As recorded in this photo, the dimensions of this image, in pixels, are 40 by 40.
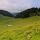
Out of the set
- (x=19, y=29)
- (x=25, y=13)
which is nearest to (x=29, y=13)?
(x=25, y=13)

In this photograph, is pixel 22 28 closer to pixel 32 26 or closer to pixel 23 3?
pixel 32 26

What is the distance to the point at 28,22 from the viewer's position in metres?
0.96

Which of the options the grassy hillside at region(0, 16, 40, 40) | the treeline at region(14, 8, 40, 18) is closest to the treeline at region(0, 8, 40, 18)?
the treeline at region(14, 8, 40, 18)

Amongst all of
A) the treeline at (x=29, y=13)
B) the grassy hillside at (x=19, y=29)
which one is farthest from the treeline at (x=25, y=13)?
the grassy hillside at (x=19, y=29)

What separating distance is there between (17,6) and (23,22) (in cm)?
33

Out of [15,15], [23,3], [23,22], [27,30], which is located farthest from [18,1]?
[27,30]

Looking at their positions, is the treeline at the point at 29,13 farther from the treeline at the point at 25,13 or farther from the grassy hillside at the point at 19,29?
the grassy hillside at the point at 19,29

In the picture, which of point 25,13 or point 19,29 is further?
point 25,13

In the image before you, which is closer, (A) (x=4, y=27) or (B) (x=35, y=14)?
(A) (x=4, y=27)

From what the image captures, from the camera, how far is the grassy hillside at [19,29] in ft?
2.68

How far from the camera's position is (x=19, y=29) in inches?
34.0

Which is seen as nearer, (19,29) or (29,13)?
(19,29)

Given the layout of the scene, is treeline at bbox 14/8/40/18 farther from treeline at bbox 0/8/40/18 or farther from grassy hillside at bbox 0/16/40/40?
grassy hillside at bbox 0/16/40/40

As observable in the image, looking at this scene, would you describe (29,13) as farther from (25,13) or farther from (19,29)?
(19,29)
